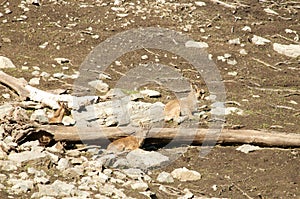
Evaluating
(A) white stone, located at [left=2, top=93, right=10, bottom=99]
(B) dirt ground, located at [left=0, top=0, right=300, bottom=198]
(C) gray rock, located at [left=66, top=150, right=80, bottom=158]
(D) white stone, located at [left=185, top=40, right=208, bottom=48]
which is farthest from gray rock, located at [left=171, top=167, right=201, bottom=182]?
(D) white stone, located at [left=185, top=40, right=208, bottom=48]

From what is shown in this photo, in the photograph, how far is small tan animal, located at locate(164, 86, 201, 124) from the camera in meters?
7.61

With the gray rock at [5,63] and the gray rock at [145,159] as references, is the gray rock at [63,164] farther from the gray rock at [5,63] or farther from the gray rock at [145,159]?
the gray rock at [5,63]

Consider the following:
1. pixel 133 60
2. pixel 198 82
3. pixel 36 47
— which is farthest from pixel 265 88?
pixel 36 47

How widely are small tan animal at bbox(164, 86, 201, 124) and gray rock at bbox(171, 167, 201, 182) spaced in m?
1.19

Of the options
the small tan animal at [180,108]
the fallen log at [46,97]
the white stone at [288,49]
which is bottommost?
the white stone at [288,49]

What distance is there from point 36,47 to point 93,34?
1108mm

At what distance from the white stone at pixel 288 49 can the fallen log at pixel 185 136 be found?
3.75 meters

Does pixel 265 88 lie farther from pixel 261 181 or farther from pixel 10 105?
pixel 10 105

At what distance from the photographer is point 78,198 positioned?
5.34 metres

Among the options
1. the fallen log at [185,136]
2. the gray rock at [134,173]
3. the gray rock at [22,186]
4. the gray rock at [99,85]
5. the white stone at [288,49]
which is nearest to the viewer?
the gray rock at [22,186]

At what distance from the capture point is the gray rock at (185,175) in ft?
20.8

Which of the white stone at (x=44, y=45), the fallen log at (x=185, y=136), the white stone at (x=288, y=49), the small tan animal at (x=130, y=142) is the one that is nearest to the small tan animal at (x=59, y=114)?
the fallen log at (x=185, y=136)

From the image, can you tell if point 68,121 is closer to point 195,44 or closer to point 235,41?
point 195,44

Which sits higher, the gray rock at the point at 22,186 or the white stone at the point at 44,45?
the gray rock at the point at 22,186
